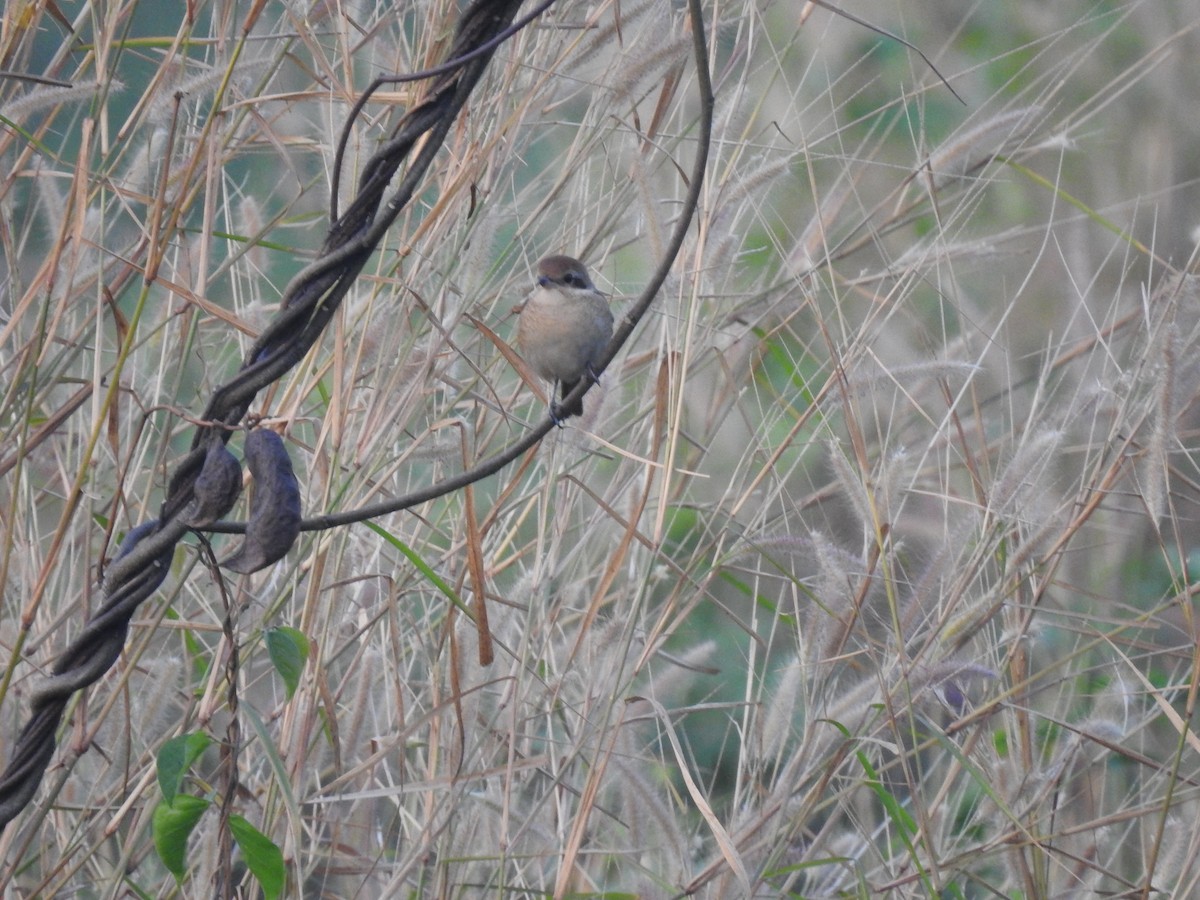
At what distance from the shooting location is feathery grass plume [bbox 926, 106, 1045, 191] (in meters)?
1.84

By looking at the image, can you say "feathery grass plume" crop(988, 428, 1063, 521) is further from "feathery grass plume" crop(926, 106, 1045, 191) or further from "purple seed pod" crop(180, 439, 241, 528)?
"purple seed pod" crop(180, 439, 241, 528)

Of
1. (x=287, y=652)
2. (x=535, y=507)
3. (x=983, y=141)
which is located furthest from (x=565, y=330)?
(x=287, y=652)

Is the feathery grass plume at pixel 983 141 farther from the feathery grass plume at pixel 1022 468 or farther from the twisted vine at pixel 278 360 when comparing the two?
the twisted vine at pixel 278 360

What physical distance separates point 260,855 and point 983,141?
137 centimetres

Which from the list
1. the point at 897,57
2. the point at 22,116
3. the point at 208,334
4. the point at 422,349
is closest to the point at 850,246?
the point at 422,349

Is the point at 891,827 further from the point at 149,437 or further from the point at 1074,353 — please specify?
the point at 149,437

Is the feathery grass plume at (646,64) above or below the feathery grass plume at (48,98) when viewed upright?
above

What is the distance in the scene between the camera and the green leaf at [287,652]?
124 centimetres

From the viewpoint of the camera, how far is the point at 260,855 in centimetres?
127

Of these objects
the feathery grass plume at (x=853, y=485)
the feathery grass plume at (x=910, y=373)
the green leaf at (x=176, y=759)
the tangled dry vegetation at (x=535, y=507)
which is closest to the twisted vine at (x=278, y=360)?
the green leaf at (x=176, y=759)

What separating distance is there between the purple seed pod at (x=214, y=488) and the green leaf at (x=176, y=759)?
251mm

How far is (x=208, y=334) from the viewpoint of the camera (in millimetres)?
2127

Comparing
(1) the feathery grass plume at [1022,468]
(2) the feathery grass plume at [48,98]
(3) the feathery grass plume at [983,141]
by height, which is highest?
(3) the feathery grass plume at [983,141]

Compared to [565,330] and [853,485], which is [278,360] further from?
[565,330]
